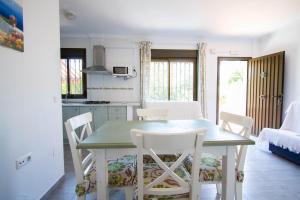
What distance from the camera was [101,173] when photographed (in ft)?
4.56

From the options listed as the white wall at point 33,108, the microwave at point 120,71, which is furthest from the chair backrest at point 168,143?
the microwave at point 120,71

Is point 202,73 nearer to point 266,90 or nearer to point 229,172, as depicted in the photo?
point 266,90

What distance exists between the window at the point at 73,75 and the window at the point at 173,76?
171 cm

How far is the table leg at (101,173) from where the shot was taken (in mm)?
1382

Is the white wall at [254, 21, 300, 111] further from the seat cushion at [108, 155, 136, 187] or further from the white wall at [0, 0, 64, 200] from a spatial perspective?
the white wall at [0, 0, 64, 200]

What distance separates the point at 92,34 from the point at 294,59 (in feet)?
14.6

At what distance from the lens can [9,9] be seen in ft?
5.26

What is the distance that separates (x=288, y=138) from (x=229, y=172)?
7.52 feet

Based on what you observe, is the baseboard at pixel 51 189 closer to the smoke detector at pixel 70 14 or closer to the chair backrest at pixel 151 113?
the chair backrest at pixel 151 113

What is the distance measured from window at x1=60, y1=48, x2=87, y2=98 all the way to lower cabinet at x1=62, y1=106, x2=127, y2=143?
0.70 metres

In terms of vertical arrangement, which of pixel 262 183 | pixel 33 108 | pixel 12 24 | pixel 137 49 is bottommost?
pixel 262 183

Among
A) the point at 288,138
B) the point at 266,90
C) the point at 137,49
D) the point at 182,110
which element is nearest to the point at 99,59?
the point at 137,49

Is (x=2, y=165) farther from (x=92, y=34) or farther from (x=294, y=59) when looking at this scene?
(x=294, y=59)

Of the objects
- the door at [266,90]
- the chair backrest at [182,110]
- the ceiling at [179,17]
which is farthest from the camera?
the chair backrest at [182,110]
